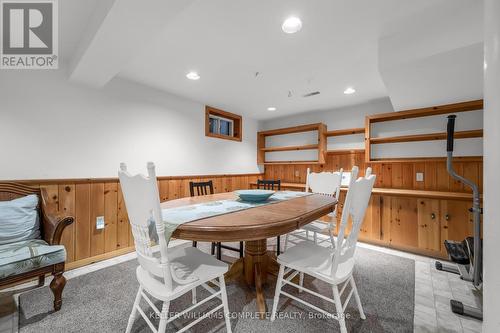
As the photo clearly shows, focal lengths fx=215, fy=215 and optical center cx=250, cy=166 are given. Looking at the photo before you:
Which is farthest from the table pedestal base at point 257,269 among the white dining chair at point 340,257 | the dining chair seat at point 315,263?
the dining chair seat at point 315,263

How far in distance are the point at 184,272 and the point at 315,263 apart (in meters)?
0.84

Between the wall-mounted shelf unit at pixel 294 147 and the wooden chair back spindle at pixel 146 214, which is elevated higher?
the wall-mounted shelf unit at pixel 294 147

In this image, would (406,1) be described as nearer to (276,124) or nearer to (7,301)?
(276,124)

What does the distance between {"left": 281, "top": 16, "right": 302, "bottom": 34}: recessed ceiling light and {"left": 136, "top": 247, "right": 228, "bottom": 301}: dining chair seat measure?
1.81m

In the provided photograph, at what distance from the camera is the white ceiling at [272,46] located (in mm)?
1497

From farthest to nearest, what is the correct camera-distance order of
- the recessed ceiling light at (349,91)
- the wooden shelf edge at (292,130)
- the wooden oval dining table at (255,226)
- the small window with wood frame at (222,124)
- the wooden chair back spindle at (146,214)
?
the wooden shelf edge at (292,130)
the small window with wood frame at (222,124)
the recessed ceiling light at (349,91)
the wooden oval dining table at (255,226)
the wooden chair back spindle at (146,214)

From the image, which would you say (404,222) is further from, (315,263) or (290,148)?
(290,148)

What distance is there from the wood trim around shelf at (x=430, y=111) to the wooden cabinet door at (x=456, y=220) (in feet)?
3.93

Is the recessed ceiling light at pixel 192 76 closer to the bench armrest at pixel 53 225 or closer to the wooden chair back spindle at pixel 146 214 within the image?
the wooden chair back spindle at pixel 146 214

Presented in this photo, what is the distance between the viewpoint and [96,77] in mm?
2246

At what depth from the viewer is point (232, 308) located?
1.65 meters

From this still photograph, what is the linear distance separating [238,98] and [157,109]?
3.98 feet

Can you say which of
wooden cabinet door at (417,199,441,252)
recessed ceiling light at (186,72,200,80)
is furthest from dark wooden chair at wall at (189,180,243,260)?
wooden cabinet door at (417,199,441,252)

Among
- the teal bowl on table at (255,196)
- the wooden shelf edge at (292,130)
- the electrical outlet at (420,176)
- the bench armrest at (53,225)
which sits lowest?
the bench armrest at (53,225)
